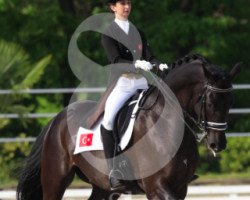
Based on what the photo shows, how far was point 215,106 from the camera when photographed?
6691mm

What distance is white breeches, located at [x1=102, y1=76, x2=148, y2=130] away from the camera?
7.38 metres

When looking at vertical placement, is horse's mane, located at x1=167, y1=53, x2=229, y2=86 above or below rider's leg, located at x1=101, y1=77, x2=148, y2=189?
above

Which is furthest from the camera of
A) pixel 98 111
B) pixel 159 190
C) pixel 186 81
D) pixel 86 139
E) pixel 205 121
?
pixel 86 139

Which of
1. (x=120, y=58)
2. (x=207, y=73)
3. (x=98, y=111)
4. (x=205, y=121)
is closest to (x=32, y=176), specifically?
(x=98, y=111)

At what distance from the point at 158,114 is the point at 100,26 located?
8263 mm

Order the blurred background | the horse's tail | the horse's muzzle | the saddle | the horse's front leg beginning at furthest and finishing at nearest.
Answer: the blurred background < the horse's tail < the saddle < the horse's front leg < the horse's muzzle

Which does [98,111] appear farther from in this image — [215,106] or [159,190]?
[215,106]

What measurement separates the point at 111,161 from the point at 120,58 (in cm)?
93

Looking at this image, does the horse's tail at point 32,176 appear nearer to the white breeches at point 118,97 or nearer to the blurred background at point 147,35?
the white breeches at point 118,97

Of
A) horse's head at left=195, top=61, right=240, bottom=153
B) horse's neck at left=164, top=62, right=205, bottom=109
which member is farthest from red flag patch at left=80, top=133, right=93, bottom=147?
horse's head at left=195, top=61, right=240, bottom=153

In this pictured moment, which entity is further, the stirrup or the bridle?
the stirrup

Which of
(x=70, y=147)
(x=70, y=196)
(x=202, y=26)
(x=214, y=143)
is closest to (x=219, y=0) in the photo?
(x=202, y=26)

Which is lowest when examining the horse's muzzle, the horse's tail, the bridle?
the horse's tail

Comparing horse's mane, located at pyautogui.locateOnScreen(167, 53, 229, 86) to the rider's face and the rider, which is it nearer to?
the rider
